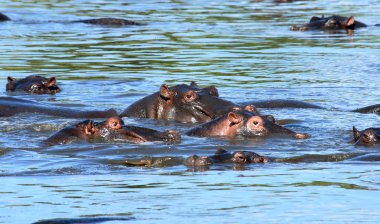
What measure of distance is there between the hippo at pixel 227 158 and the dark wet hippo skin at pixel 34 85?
18.1 feet

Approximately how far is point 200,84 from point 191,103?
10.4ft

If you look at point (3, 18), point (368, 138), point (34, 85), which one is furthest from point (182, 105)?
point (3, 18)

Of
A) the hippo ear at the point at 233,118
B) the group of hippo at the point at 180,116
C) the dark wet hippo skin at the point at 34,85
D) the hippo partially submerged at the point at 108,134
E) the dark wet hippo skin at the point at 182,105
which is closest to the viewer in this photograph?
the group of hippo at the point at 180,116

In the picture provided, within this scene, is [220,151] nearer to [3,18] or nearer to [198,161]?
[198,161]

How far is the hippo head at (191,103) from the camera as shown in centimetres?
1180

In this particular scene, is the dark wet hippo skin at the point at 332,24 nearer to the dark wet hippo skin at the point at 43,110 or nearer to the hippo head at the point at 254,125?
the dark wet hippo skin at the point at 43,110

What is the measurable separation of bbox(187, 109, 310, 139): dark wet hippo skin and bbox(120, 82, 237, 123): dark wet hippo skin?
0.78 meters

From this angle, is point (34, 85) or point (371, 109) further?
point (34, 85)

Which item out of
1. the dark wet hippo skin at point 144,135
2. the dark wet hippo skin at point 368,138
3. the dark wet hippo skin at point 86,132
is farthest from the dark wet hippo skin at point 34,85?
the dark wet hippo skin at point 368,138

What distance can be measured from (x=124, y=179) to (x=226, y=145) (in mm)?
1962

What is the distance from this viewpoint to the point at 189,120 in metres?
11.9

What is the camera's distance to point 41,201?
7703mm

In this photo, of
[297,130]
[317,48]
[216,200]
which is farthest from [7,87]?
[216,200]

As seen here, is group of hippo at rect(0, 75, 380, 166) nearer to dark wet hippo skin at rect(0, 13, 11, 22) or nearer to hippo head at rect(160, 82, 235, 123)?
hippo head at rect(160, 82, 235, 123)
